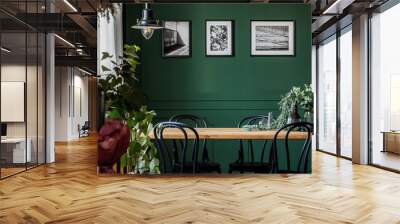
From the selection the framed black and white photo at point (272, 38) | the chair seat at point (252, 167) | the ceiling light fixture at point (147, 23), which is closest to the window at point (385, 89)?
the framed black and white photo at point (272, 38)

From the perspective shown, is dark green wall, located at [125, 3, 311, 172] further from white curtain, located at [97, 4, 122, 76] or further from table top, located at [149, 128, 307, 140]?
table top, located at [149, 128, 307, 140]

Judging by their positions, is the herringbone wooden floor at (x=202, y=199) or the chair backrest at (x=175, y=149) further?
the chair backrest at (x=175, y=149)

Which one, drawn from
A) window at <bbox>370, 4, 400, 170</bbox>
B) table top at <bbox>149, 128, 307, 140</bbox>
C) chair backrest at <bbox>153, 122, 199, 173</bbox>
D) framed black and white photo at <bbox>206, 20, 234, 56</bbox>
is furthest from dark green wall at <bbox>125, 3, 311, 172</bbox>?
window at <bbox>370, 4, 400, 170</bbox>

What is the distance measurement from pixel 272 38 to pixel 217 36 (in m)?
0.61

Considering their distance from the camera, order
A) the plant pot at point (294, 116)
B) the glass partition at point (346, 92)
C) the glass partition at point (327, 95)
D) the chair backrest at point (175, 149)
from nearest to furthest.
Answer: the chair backrest at point (175, 149), the plant pot at point (294, 116), the glass partition at point (346, 92), the glass partition at point (327, 95)

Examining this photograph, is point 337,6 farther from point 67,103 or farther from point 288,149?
point 67,103

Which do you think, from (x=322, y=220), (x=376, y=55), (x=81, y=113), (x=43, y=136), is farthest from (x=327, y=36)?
(x=81, y=113)

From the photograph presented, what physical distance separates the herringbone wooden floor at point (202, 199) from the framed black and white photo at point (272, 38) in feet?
4.52

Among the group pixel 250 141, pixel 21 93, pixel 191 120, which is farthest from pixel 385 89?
pixel 21 93

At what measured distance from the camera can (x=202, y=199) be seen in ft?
12.4

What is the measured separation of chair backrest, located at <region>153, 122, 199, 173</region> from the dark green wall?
45 cm

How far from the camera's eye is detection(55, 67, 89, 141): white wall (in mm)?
14883

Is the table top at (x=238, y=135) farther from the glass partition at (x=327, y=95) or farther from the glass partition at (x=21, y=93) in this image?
the glass partition at (x=327, y=95)

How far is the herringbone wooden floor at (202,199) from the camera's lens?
3145 millimetres
